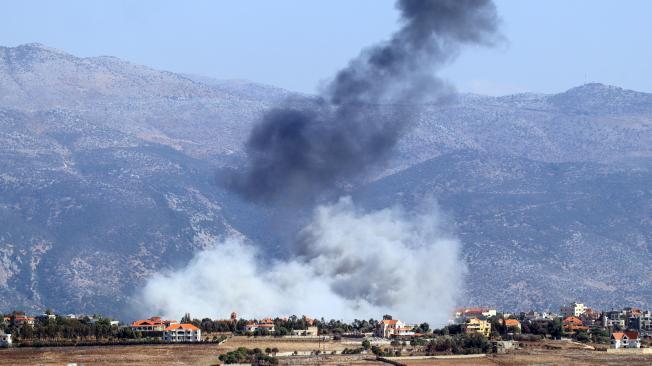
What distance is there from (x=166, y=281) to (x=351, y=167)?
3043 centimetres

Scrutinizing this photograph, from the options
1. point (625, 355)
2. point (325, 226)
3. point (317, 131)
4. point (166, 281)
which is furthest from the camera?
point (166, 281)

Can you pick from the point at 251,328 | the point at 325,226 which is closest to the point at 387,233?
the point at 325,226

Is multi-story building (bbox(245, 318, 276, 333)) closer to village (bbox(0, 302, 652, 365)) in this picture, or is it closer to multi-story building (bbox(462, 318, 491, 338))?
village (bbox(0, 302, 652, 365))

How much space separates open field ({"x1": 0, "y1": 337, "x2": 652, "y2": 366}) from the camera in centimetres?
12400

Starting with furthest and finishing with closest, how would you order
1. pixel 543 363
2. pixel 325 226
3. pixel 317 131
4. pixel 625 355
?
pixel 325 226
pixel 317 131
pixel 625 355
pixel 543 363

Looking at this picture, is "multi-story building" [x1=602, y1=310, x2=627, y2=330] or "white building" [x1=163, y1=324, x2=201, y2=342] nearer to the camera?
"white building" [x1=163, y1=324, x2=201, y2=342]

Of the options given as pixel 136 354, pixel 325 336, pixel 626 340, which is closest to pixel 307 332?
pixel 325 336

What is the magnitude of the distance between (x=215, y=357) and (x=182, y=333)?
691 inches

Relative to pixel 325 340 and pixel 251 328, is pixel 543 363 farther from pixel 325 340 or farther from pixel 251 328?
pixel 251 328

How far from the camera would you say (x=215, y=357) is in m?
127

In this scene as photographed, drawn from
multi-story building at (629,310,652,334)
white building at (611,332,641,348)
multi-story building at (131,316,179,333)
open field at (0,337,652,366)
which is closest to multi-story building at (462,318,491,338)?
white building at (611,332,641,348)

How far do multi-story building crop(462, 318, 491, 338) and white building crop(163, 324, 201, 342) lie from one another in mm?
23853

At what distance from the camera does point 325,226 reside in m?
187

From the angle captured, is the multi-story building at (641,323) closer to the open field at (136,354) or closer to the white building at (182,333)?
the open field at (136,354)
